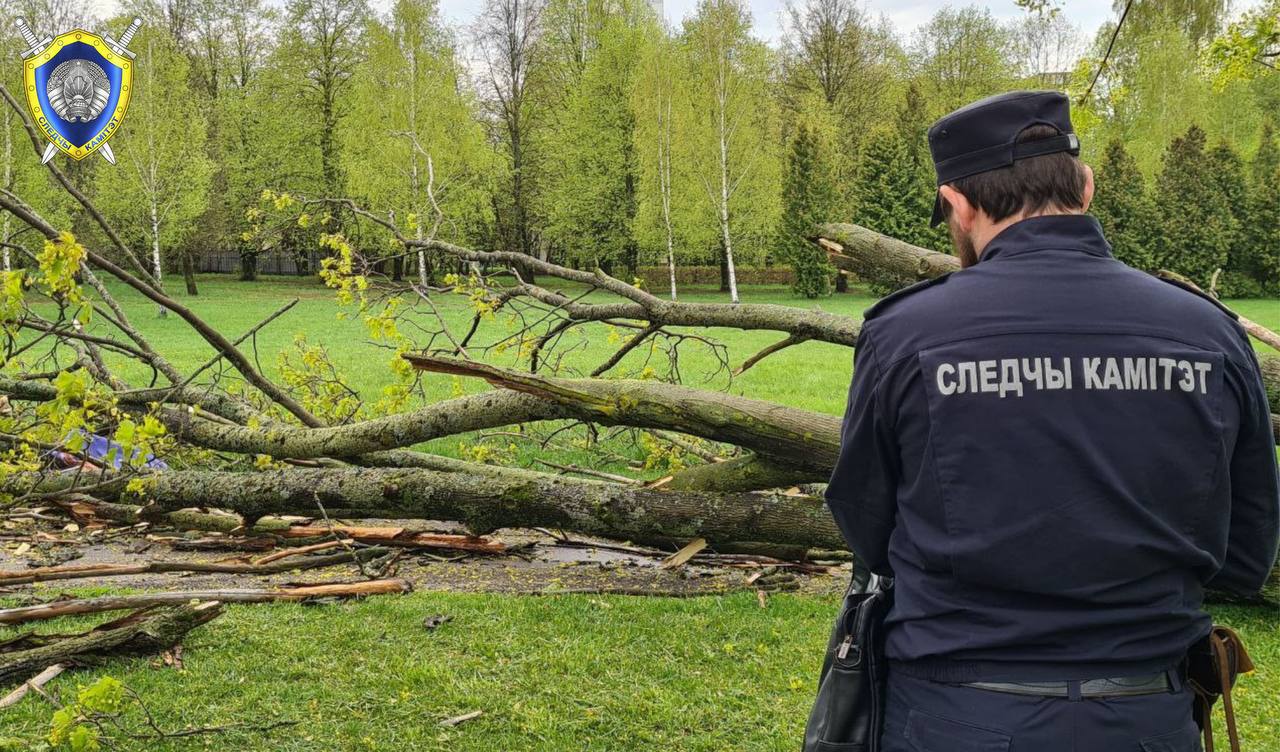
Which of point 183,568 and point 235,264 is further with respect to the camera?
point 235,264

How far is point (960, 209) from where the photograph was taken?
6.09 ft

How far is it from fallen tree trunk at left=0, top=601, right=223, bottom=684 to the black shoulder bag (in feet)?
10.6

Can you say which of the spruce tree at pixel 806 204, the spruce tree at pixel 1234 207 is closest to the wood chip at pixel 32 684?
the spruce tree at pixel 806 204

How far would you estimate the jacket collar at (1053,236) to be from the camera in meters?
1.73

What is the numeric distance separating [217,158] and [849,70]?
24.5 meters

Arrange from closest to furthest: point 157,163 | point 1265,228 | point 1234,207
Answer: point 157,163
point 1265,228
point 1234,207

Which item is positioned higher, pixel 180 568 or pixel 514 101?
pixel 514 101

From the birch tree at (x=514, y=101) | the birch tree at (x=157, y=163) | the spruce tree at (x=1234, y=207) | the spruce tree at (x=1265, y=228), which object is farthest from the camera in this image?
the birch tree at (x=514, y=101)

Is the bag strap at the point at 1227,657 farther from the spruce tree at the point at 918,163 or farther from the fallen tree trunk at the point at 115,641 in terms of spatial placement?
the spruce tree at the point at 918,163

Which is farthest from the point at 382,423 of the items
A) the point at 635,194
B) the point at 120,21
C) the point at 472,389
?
the point at 635,194

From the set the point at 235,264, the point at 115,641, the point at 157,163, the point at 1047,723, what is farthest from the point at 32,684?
the point at 235,264

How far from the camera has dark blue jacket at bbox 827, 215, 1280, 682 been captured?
1.62m

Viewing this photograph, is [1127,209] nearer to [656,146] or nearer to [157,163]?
[656,146]

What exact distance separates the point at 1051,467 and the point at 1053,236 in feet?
1.33
